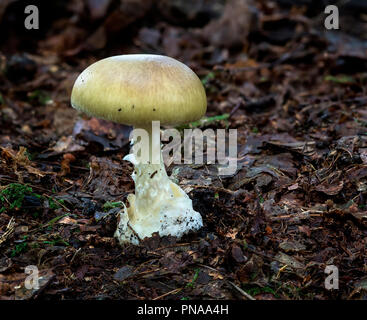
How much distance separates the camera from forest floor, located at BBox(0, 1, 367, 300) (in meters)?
2.71

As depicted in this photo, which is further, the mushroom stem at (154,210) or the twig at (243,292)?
the mushroom stem at (154,210)

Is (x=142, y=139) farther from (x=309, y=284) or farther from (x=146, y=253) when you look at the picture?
(x=309, y=284)

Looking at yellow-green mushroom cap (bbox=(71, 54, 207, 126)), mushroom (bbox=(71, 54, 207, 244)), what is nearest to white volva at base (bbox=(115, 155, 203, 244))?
mushroom (bbox=(71, 54, 207, 244))

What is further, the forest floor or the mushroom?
the forest floor

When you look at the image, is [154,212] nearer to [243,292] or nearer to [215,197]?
[215,197]

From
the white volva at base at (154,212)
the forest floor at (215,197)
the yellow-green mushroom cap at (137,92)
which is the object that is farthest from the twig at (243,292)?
the yellow-green mushroom cap at (137,92)

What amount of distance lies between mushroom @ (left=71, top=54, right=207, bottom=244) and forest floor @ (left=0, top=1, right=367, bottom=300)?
158mm

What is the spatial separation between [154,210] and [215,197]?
2.34 feet

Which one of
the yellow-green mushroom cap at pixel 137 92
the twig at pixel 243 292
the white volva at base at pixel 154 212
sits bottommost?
the twig at pixel 243 292

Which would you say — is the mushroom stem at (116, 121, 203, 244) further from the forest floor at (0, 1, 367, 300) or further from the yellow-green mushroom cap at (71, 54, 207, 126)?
the yellow-green mushroom cap at (71, 54, 207, 126)

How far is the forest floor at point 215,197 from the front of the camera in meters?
2.71

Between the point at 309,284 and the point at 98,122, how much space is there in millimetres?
3694

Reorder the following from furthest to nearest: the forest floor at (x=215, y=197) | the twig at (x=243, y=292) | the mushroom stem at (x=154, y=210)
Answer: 1. the mushroom stem at (x=154, y=210)
2. the forest floor at (x=215, y=197)
3. the twig at (x=243, y=292)

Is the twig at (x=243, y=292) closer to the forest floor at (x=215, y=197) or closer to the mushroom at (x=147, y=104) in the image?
the forest floor at (x=215, y=197)
